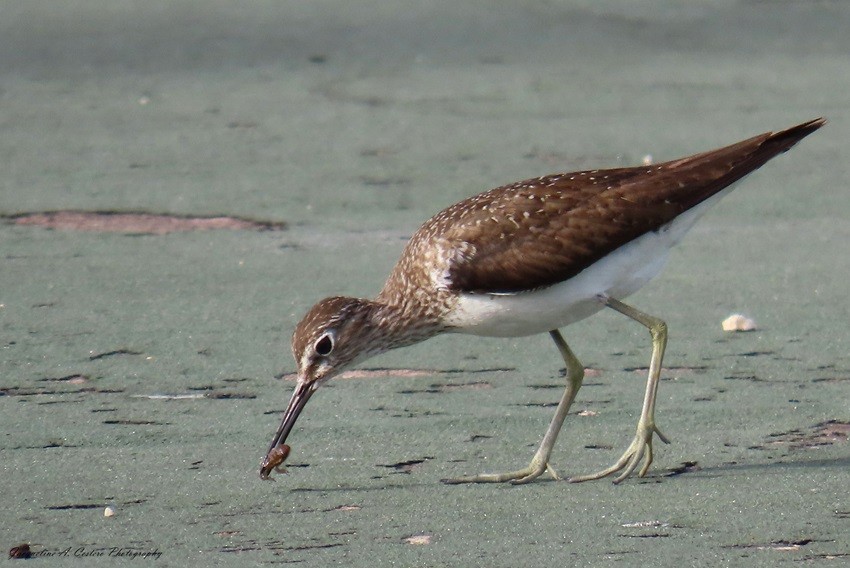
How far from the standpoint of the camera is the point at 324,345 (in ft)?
18.0

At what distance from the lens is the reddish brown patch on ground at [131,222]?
855 cm

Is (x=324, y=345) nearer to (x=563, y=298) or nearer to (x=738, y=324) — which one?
(x=563, y=298)

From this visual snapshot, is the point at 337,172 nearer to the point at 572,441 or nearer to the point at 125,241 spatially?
the point at 125,241

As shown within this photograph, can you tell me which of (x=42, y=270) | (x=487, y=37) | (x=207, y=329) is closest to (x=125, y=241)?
(x=42, y=270)

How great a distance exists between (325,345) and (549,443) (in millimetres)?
876

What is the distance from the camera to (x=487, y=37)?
12.5 metres

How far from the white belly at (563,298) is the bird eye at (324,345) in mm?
439

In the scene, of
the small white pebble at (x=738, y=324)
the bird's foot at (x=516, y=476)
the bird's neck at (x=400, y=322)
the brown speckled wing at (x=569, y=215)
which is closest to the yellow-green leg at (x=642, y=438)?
the bird's foot at (x=516, y=476)

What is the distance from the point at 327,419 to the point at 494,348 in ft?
3.81

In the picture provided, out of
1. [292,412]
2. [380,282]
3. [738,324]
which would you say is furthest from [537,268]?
[380,282]

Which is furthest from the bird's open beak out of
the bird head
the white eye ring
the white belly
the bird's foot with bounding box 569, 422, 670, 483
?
the bird's foot with bounding box 569, 422, 670, 483

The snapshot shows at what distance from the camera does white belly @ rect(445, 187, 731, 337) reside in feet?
17.8

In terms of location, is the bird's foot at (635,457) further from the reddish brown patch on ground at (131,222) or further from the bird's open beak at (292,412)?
the reddish brown patch on ground at (131,222)

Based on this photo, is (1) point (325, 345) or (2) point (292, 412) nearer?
(2) point (292, 412)
